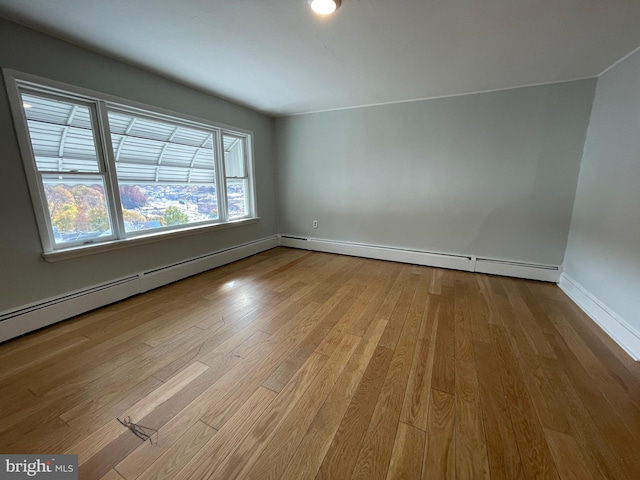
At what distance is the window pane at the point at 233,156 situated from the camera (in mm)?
3838

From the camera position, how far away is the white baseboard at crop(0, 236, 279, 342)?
2004 mm

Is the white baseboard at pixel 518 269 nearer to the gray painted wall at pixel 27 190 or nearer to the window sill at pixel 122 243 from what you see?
the window sill at pixel 122 243

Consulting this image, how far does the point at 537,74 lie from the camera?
263cm

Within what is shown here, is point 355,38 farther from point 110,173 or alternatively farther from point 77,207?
point 77,207

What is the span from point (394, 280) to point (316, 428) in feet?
7.33

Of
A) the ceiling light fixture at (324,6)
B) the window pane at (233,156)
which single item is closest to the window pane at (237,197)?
the window pane at (233,156)

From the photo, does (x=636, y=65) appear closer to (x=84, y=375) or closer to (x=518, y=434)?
(x=518, y=434)

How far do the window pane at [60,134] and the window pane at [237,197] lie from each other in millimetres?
1704

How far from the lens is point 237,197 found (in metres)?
4.14

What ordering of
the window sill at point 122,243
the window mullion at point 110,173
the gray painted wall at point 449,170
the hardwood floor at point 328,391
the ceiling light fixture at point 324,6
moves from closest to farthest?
1. the hardwood floor at point 328,391
2. the ceiling light fixture at point 324,6
3. the window sill at point 122,243
4. the window mullion at point 110,173
5. the gray painted wall at point 449,170

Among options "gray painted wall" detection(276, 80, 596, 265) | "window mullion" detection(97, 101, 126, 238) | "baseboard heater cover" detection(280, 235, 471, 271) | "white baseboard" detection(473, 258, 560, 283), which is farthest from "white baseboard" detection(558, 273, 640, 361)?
"window mullion" detection(97, 101, 126, 238)

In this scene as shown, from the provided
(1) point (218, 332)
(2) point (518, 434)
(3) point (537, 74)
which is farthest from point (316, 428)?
(3) point (537, 74)

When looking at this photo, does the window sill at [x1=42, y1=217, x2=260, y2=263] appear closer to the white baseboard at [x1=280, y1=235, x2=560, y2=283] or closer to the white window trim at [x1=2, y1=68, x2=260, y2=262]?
the white window trim at [x1=2, y1=68, x2=260, y2=262]

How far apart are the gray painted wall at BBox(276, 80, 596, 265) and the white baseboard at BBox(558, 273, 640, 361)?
53 centimetres
